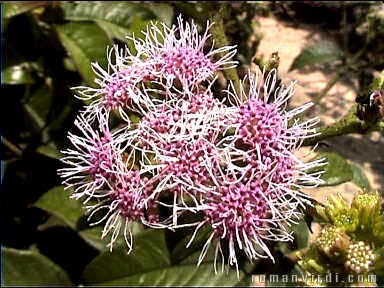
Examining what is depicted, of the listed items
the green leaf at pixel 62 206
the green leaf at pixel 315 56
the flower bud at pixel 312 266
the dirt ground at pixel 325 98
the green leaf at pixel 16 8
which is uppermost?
the green leaf at pixel 16 8

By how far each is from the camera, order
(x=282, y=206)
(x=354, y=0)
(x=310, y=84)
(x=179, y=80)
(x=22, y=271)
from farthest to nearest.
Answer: (x=310, y=84) < (x=354, y=0) < (x=22, y=271) < (x=179, y=80) < (x=282, y=206)

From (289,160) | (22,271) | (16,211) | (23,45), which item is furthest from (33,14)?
(289,160)

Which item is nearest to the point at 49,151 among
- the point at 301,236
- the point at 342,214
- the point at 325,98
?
the point at 301,236

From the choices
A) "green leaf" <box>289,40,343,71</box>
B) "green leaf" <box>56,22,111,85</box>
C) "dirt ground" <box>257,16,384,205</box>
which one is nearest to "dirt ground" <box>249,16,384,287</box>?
"dirt ground" <box>257,16,384,205</box>

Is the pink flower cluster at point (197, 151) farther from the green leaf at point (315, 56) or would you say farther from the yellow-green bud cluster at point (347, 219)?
the green leaf at point (315, 56)

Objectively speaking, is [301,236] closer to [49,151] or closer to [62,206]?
[62,206]

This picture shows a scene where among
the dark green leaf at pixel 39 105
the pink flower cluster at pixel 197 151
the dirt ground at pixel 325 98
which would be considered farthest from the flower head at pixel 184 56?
the dirt ground at pixel 325 98

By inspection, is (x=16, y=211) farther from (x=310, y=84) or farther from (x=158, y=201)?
(x=310, y=84)
